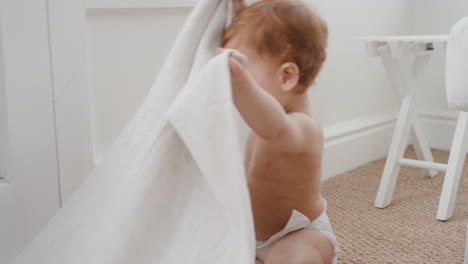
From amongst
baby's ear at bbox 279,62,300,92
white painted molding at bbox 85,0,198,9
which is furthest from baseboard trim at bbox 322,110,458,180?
baby's ear at bbox 279,62,300,92

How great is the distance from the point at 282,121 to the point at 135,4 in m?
0.49

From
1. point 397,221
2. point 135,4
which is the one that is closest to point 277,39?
point 135,4

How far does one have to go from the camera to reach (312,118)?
0.78 meters

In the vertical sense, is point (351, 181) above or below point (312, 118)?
below

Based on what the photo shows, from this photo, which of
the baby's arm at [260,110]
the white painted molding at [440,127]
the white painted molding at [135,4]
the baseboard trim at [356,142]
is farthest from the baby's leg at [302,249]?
the white painted molding at [440,127]

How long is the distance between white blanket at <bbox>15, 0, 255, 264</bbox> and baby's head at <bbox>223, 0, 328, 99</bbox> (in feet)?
0.12

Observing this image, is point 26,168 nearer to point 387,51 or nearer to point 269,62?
point 269,62

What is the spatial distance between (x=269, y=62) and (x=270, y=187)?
0.22 metres

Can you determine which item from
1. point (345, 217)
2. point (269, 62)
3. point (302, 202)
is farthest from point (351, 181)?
point (269, 62)

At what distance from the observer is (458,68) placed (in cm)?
83

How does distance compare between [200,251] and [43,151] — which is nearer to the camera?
[200,251]

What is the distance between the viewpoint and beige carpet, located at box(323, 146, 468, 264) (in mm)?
1082

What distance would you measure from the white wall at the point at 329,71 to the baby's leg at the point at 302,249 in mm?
402

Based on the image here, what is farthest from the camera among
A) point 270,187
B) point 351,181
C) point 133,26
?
point 351,181
